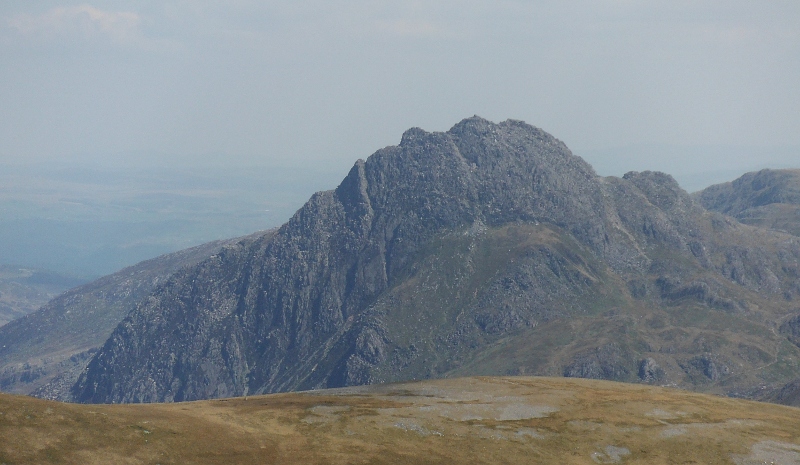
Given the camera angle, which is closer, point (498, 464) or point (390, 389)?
point (498, 464)

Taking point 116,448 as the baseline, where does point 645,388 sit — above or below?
below

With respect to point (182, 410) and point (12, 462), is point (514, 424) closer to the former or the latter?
point (182, 410)

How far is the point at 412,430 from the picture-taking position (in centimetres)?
9494

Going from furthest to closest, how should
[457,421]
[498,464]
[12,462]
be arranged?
[457,421], [498,464], [12,462]

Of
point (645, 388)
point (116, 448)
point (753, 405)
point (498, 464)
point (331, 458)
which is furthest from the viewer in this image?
point (645, 388)

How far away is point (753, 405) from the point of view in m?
136

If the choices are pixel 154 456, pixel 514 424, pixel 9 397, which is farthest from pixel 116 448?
pixel 514 424

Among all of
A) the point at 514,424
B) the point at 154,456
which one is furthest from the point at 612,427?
the point at 154,456

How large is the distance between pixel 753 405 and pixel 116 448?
398 feet

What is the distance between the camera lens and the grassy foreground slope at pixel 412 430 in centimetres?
7544

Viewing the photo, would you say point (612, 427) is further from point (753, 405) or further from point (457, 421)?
point (753, 405)

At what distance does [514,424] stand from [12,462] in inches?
2663

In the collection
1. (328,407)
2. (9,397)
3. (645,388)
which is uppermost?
(9,397)

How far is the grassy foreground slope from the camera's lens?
75.4 m
